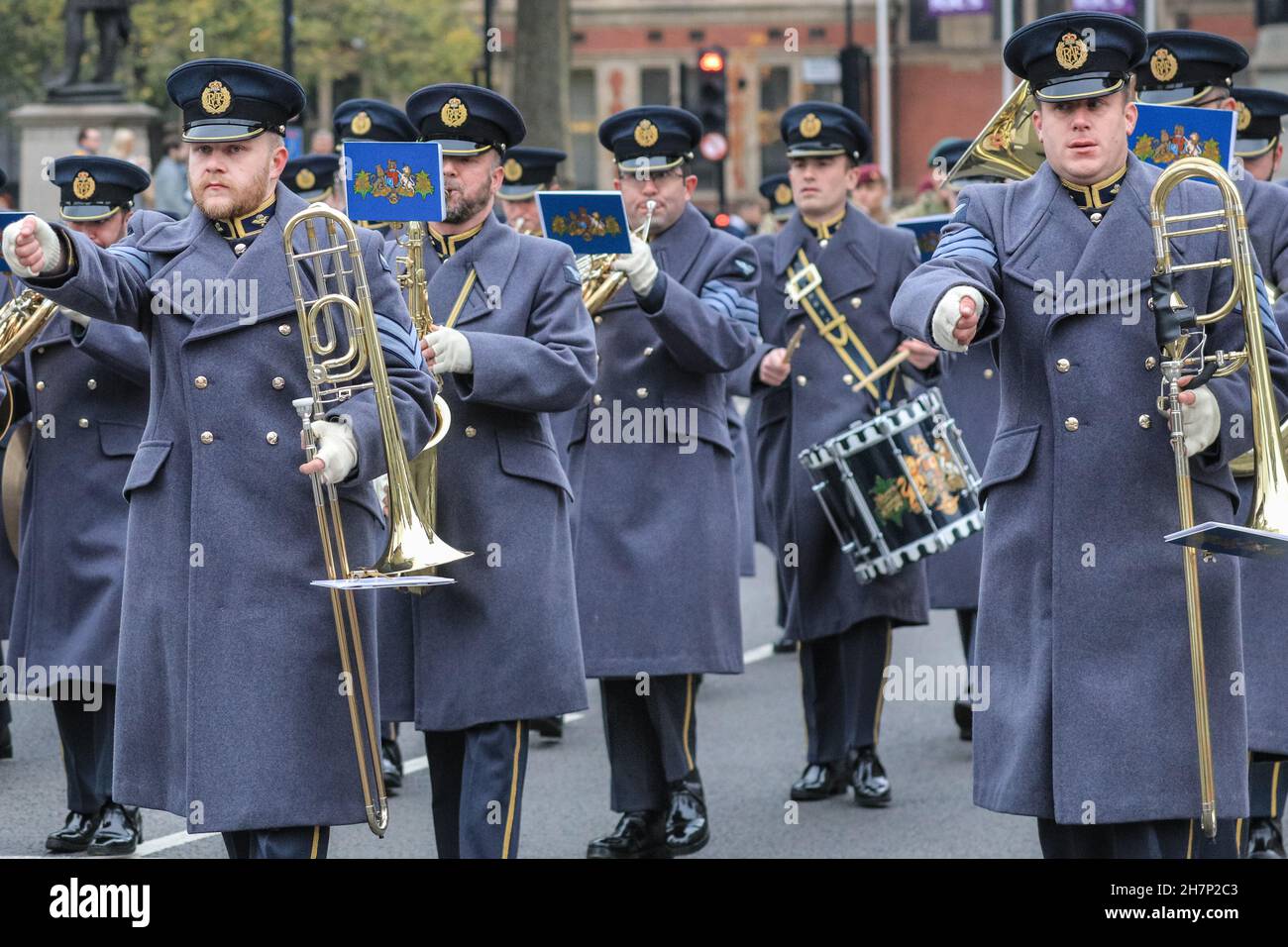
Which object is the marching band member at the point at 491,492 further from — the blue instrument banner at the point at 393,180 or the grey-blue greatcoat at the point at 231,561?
the grey-blue greatcoat at the point at 231,561

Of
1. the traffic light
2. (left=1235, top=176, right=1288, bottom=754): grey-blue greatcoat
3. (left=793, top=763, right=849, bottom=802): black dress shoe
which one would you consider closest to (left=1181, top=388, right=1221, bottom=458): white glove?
(left=1235, top=176, right=1288, bottom=754): grey-blue greatcoat

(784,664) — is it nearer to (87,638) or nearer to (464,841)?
(87,638)

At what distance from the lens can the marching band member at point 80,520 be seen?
7812 mm

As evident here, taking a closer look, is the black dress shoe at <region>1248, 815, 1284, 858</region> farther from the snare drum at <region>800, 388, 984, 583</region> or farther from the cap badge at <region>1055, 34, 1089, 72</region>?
the cap badge at <region>1055, 34, 1089, 72</region>

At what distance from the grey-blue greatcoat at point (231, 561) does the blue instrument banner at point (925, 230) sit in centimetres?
409

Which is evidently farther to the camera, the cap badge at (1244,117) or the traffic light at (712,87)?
the traffic light at (712,87)

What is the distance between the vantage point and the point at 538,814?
27.6 feet

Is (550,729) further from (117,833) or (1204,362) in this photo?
(1204,362)

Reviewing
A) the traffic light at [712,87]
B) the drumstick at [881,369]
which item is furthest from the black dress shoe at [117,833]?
the traffic light at [712,87]

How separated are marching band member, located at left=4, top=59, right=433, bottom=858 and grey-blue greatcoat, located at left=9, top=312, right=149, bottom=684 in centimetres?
228

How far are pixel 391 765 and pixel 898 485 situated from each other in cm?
222

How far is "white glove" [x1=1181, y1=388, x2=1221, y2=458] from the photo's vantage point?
5.28 meters

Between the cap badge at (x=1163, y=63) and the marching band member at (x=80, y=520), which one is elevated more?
the cap badge at (x=1163, y=63)
